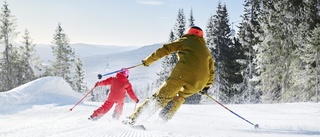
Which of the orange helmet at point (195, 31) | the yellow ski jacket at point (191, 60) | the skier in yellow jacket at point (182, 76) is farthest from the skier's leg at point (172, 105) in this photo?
the orange helmet at point (195, 31)

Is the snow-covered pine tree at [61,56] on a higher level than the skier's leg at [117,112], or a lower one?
higher

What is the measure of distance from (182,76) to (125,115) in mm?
3634

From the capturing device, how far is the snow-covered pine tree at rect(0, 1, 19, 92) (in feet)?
125

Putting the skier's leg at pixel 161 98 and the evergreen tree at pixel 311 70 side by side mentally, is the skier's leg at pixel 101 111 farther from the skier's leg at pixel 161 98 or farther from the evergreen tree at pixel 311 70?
the evergreen tree at pixel 311 70

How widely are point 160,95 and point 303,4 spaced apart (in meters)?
18.7

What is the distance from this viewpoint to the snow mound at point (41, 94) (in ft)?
42.0

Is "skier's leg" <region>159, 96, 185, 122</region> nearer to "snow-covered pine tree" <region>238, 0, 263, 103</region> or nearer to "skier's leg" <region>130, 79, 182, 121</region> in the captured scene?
"skier's leg" <region>130, 79, 182, 121</region>

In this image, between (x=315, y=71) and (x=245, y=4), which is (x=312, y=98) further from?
(x=245, y=4)

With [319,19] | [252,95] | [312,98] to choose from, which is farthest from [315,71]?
[252,95]

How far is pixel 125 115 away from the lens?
29.6 feet

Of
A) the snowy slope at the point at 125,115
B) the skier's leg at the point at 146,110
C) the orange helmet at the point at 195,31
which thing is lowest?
the snowy slope at the point at 125,115

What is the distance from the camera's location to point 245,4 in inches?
1486

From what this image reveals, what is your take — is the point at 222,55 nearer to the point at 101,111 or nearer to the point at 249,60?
the point at 249,60

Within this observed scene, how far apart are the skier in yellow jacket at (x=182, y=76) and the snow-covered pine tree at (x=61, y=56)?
40576mm
